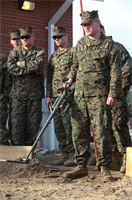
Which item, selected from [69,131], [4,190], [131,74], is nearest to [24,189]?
[4,190]

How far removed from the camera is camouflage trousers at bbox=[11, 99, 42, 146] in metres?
4.97

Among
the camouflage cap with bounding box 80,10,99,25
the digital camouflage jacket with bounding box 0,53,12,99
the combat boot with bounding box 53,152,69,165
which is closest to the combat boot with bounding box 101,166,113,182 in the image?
the combat boot with bounding box 53,152,69,165

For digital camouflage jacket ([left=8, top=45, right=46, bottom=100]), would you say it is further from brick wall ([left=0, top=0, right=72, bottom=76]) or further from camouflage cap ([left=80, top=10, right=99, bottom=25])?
brick wall ([left=0, top=0, right=72, bottom=76])

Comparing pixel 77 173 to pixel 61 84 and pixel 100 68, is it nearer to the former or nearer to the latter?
pixel 100 68

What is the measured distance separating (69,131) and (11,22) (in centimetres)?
362

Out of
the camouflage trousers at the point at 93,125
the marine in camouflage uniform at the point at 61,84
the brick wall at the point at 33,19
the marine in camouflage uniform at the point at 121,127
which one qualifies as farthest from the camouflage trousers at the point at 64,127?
the brick wall at the point at 33,19

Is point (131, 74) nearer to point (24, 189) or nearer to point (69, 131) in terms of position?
point (69, 131)

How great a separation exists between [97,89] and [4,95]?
207cm

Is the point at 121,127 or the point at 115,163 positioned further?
the point at 115,163

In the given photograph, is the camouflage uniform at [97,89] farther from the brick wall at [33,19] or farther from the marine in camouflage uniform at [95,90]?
the brick wall at [33,19]

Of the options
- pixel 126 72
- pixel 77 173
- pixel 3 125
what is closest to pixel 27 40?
pixel 3 125

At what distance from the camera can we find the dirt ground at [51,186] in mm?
2859

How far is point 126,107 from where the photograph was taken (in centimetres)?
440

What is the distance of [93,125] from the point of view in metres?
3.72
